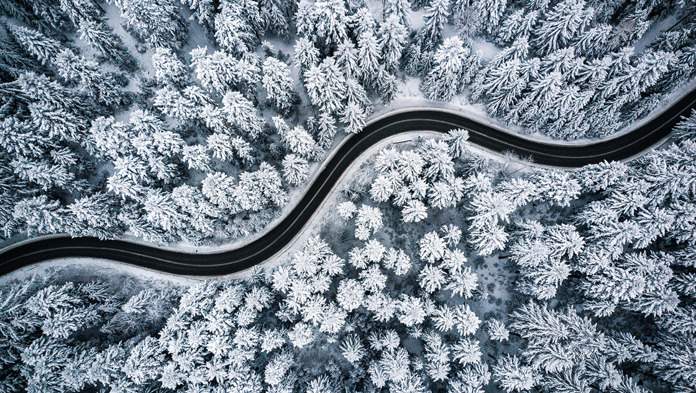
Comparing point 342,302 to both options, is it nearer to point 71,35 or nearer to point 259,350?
point 259,350

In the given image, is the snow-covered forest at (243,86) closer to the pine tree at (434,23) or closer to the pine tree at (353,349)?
the pine tree at (434,23)

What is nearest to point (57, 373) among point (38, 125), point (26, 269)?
point (26, 269)

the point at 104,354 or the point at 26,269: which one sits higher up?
the point at 26,269

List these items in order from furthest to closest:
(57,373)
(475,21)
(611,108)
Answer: (475,21) → (611,108) → (57,373)

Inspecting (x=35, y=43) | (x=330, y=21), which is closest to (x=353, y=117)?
(x=330, y=21)

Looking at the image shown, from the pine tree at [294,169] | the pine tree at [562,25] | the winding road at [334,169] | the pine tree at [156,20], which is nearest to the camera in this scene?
the pine tree at [562,25]

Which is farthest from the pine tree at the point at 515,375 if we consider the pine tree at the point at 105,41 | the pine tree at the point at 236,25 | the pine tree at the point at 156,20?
the pine tree at the point at 105,41

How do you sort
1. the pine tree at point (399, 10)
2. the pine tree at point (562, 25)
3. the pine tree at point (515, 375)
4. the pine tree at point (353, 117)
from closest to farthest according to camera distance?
the pine tree at point (515, 375)
the pine tree at point (562, 25)
the pine tree at point (399, 10)
the pine tree at point (353, 117)

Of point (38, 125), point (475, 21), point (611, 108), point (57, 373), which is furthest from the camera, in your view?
point (475, 21)
